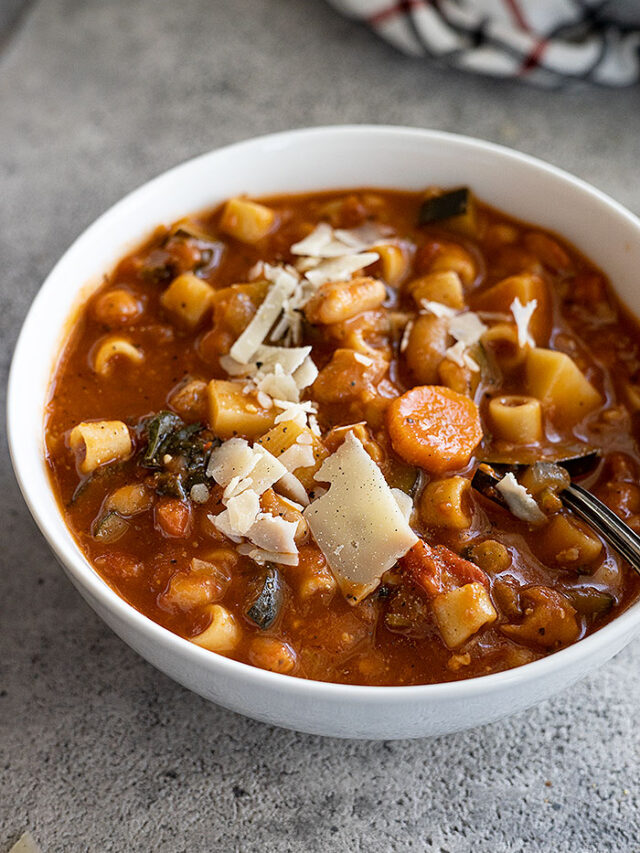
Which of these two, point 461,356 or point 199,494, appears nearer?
point 199,494

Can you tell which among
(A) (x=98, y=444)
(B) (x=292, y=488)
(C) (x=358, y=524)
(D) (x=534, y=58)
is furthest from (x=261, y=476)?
(D) (x=534, y=58)

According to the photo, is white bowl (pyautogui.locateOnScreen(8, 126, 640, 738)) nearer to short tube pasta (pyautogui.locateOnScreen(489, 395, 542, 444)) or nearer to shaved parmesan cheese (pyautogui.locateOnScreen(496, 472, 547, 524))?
shaved parmesan cheese (pyautogui.locateOnScreen(496, 472, 547, 524))

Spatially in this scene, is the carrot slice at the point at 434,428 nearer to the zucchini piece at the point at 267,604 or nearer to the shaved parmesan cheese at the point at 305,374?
the shaved parmesan cheese at the point at 305,374

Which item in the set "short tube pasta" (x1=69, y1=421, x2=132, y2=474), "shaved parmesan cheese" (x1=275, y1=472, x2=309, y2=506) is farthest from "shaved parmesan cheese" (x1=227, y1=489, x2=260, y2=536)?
"short tube pasta" (x1=69, y1=421, x2=132, y2=474)

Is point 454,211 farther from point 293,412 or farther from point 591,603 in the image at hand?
point 591,603

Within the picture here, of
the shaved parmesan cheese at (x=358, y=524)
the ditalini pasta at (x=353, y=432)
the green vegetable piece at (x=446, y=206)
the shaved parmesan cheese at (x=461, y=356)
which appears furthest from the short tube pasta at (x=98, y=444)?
the green vegetable piece at (x=446, y=206)

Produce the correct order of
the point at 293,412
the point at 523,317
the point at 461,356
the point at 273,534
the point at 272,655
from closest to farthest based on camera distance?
the point at 272,655, the point at 273,534, the point at 293,412, the point at 461,356, the point at 523,317
